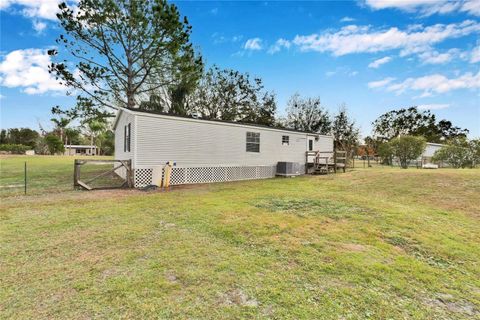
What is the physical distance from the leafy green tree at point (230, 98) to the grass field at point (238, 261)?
20.6 m

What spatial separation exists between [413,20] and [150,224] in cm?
1533

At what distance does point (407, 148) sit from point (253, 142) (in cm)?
1853

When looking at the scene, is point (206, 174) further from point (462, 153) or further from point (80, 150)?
point (80, 150)

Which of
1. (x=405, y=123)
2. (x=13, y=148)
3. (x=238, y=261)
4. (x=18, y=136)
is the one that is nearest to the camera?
(x=238, y=261)

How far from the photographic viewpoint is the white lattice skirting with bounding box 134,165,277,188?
404 inches

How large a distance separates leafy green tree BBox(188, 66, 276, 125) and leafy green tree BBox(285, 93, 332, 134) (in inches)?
128

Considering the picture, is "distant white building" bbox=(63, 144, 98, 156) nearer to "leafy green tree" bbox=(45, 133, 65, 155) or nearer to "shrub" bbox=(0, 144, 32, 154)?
"leafy green tree" bbox=(45, 133, 65, 155)

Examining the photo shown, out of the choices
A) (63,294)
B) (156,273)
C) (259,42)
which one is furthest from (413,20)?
(63,294)

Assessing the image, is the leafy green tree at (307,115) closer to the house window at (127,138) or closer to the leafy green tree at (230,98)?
the leafy green tree at (230,98)

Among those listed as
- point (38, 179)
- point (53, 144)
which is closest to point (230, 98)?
point (38, 179)

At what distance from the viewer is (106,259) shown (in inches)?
131

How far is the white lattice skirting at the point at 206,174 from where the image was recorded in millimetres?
10258

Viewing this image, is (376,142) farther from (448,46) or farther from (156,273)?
(156,273)

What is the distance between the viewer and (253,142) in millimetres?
14047
